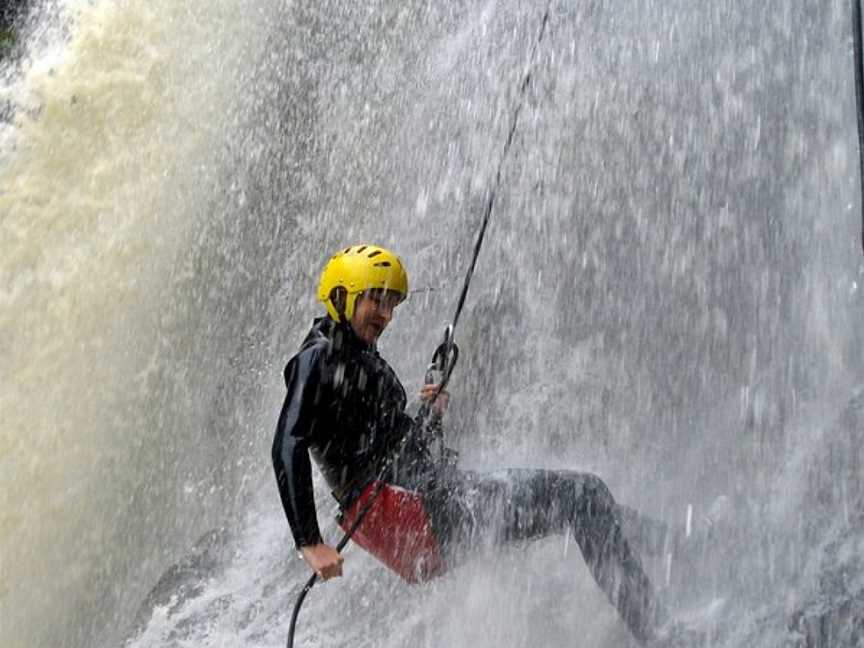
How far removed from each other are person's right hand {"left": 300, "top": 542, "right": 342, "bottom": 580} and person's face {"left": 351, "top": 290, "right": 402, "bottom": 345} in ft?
2.49

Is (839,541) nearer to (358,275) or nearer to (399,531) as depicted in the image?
(399,531)

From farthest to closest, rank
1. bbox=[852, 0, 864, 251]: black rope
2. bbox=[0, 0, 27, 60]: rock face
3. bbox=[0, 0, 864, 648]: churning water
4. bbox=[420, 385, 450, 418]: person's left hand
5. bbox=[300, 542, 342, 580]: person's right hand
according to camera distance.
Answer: bbox=[0, 0, 27, 60]: rock face
bbox=[0, 0, 864, 648]: churning water
bbox=[420, 385, 450, 418]: person's left hand
bbox=[300, 542, 342, 580]: person's right hand
bbox=[852, 0, 864, 251]: black rope

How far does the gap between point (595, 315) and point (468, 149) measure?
6.98 ft

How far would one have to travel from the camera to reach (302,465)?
3.40m

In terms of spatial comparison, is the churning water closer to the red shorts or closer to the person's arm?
the red shorts

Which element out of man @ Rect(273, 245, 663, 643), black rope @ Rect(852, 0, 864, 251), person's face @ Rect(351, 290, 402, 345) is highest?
black rope @ Rect(852, 0, 864, 251)

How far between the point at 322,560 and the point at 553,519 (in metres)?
0.91

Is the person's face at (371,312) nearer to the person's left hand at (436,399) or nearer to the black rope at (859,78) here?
the person's left hand at (436,399)

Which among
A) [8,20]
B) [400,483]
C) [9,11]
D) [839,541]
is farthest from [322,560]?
[9,11]

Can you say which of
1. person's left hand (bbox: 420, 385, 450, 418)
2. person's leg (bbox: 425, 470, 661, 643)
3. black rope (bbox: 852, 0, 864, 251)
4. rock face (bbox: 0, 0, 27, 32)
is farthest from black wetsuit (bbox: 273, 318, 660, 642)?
rock face (bbox: 0, 0, 27, 32)

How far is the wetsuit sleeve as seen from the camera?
133 inches

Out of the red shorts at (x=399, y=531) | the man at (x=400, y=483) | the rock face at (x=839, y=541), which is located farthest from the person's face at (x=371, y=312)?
the rock face at (x=839, y=541)

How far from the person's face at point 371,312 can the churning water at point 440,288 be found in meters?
1.62

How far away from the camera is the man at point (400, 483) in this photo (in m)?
3.61
